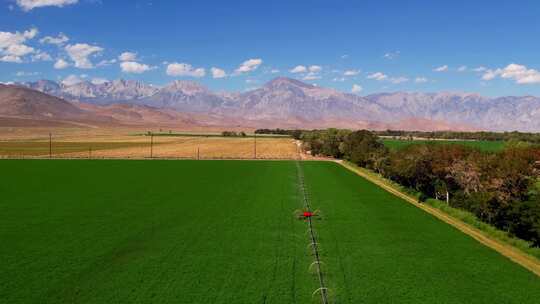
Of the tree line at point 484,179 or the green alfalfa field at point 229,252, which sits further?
the tree line at point 484,179

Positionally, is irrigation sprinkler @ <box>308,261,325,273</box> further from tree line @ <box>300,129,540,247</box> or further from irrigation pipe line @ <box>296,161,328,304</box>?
tree line @ <box>300,129,540,247</box>

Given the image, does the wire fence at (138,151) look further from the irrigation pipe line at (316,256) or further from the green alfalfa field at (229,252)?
the irrigation pipe line at (316,256)

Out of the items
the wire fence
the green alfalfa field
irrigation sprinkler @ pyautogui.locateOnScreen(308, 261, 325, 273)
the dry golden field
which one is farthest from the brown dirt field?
the dry golden field

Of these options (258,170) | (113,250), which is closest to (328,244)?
(113,250)

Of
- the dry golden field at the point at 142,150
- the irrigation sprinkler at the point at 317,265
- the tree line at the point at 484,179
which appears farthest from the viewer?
the dry golden field at the point at 142,150

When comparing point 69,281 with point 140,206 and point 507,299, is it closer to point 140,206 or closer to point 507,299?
point 140,206

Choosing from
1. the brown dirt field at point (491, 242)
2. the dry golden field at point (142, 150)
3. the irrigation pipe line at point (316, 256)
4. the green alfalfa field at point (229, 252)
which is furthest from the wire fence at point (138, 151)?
the brown dirt field at point (491, 242)

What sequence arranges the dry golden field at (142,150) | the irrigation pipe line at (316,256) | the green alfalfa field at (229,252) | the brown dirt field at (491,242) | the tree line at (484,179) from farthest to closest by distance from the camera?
the dry golden field at (142,150) → the tree line at (484,179) → the brown dirt field at (491,242) → the green alfalfa field at (229,252) → the irrigation pipe line at (316,256)
